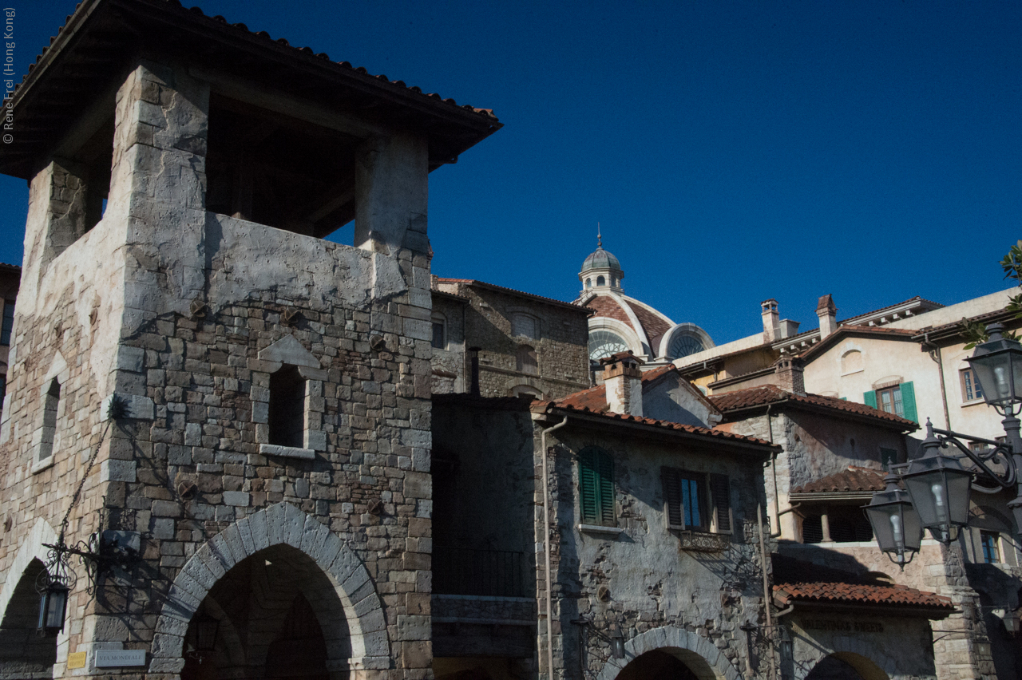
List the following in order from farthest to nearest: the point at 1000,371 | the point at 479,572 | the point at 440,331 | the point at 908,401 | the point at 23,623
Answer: the point at 440,331 < the point at 908,401 < the point at 479,572 < the point at 23,623 < the point at 1000,371

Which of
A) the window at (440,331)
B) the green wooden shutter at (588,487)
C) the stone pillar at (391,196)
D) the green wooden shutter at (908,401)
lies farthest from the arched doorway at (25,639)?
the green wooden shutter at (908,401)

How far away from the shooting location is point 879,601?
1947 cm

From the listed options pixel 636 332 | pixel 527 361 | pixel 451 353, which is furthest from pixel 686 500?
pixel 636 332

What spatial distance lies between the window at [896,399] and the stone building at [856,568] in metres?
3.41

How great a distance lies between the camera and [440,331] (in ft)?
111

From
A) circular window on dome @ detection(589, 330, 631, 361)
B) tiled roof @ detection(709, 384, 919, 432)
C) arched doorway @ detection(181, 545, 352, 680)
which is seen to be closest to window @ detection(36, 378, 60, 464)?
arched doorway @ detection(181, 545, 352, 680)

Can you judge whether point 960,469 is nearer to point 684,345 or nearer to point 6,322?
point 6,322

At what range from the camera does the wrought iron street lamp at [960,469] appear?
805 cm

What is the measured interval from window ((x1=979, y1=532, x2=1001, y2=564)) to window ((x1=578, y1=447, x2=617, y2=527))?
41.4 feet

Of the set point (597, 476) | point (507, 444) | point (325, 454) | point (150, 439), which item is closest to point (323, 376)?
point (325, 454)

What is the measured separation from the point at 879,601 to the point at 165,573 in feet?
44.0

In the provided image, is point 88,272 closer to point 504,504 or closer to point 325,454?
point 325,454

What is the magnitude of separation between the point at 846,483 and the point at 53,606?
18357 mm

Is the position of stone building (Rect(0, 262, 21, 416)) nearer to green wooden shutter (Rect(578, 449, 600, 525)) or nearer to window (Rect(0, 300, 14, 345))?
window (Rect(0, 300, 14, 345))
